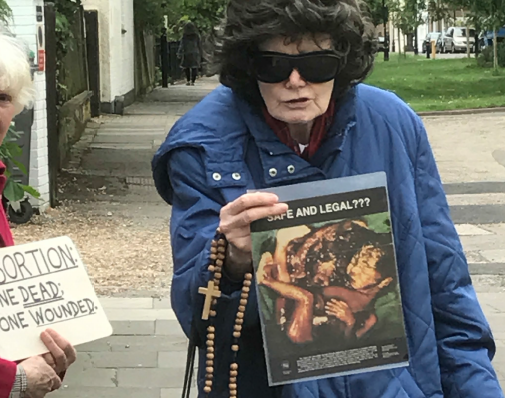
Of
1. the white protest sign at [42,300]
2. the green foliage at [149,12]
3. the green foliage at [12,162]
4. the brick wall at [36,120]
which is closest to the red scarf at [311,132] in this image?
the white protest sign at [42,300]

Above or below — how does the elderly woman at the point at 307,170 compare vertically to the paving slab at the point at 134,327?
above

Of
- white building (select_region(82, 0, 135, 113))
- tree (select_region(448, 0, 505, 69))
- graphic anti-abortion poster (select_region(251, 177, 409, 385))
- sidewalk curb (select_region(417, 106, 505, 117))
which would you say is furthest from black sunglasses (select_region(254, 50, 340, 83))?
tree (select_region(448, 0, 505, 69))

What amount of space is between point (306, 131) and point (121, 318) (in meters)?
4.27

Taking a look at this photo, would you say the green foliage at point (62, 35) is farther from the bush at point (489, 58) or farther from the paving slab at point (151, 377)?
the bush at point (489, 58)

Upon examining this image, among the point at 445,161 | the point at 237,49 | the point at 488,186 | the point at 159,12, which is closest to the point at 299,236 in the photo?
the point at 237,49

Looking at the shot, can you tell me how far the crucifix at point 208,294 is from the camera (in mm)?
2021

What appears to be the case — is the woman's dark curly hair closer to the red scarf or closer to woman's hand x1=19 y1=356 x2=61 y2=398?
the red scarf

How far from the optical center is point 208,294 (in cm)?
202

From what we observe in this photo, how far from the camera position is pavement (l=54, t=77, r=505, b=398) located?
521 cm

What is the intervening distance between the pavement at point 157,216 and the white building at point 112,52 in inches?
19.9

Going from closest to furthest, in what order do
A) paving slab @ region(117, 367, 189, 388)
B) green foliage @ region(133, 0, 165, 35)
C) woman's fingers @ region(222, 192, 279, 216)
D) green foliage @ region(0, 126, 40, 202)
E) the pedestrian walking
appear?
woman's fingers @ region(222, 192, 279, 216), paving slab @ region(117, 367, 189, 388), green foliage @ region(0, 126, 40, 202), green foliage @ region(133, 0, 165, 35), the pedestrian walking

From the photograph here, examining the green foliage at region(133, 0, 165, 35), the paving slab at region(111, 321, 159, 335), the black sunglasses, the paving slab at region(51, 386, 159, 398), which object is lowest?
the paving slab at region(51, 386, 159, 398)

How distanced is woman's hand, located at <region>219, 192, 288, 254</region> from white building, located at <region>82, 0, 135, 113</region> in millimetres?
17772

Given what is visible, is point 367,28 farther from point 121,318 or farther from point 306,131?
point 121,318
